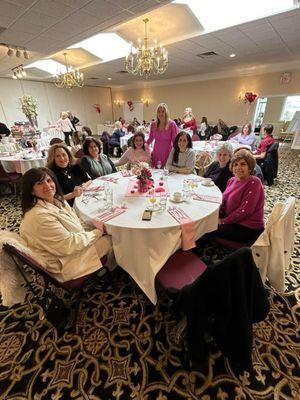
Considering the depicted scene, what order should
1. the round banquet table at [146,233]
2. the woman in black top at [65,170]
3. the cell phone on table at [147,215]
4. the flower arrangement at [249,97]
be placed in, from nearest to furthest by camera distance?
the round banquet table at [146,233]
the cell phone on table at [147,215]
the woman in black top at [65,170]
the flower arrangement at [249,97]

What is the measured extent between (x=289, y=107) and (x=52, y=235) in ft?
42.6

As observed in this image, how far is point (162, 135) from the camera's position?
10.9 ft

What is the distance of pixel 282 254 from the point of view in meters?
1.54

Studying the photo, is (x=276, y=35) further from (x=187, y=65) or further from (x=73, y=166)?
(x=73, y=166)

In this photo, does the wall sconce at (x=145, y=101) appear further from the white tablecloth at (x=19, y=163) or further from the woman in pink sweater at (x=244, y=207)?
the woman in pink sweater at (x=244, y=207)

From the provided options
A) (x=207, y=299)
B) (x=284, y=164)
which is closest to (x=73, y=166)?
(x=207, y=299)

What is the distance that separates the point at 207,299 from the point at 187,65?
8.64 metres

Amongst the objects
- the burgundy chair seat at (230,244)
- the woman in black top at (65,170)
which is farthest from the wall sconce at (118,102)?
the burgundy chair seat at (230,244)

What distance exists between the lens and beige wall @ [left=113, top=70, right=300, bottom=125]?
25.5ft

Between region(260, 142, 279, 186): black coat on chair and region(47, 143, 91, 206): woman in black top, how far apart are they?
3.77 meters

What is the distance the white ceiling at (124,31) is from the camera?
9.89 feet

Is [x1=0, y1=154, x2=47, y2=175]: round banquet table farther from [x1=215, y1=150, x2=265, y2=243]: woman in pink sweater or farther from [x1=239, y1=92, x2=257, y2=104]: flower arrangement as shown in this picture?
[x1=239, y1=92, x2=257, y2=104]: flower arrangement

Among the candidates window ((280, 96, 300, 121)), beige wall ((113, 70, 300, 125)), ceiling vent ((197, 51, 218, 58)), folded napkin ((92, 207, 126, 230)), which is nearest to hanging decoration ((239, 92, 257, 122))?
beige wall ((113, 70, 300, 125))

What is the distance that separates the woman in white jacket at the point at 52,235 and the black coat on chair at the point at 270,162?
13.5ft
